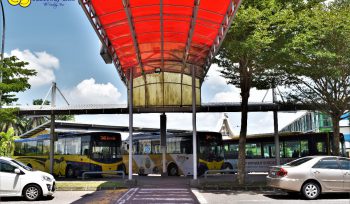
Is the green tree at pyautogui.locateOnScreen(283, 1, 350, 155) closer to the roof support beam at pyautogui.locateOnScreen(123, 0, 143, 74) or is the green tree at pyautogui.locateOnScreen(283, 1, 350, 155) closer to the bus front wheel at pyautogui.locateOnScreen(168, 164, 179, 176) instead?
the roof support beam at pyautogui.locateOnScreen(123, 0, 143, 74)

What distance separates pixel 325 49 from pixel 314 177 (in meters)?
6.58

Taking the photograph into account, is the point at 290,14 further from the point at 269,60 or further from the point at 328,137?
the point at 328,137

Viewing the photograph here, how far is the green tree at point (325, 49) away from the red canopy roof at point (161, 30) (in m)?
3.66

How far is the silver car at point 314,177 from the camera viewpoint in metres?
13.1

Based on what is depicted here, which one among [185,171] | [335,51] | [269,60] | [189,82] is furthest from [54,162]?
[335,51]

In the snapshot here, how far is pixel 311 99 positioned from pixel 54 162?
18.1 m

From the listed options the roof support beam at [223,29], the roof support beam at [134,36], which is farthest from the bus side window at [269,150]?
the roof support beam at [223,29]

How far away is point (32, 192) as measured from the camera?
44.0 ft

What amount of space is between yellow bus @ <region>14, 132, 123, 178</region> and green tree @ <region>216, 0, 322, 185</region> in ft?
34.0

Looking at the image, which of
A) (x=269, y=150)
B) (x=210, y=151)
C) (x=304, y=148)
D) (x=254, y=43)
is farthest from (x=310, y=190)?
(x=269, y=150)

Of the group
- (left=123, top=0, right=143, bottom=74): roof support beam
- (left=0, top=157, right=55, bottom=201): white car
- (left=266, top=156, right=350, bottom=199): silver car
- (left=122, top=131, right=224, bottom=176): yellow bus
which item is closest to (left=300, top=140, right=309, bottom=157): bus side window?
(left=122, top=131, right=224, bottom=176): yellow bus

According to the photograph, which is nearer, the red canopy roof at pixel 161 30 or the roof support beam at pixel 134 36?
the roof support beam at pixel 134 36

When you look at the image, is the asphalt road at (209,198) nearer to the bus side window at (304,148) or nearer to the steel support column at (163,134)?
the steel support column at (163,134)

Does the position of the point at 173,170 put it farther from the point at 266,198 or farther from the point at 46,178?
the point at 46,178
